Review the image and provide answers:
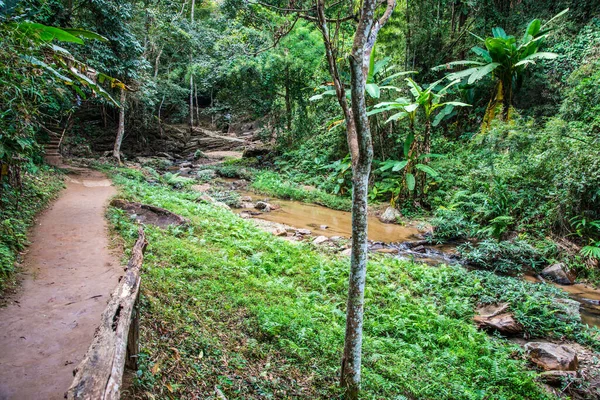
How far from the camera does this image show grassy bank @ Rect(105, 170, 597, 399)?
138 inches

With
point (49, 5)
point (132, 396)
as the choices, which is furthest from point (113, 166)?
point (132, 396)

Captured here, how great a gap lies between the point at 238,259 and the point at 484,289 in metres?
4.76

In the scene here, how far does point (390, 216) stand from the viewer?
38.9ft

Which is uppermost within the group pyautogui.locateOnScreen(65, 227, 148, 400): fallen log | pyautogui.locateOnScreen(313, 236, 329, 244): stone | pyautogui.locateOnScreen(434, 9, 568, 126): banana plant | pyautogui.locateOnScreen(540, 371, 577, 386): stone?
pyautogui.locateOnScreen(434, 9, 568, 126): banana plant

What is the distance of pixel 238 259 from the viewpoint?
6.49m

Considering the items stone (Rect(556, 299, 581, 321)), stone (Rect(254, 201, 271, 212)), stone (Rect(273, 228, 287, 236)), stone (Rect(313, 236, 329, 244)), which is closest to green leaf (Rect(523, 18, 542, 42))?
stone (Rect(556, 299, 581, 321))

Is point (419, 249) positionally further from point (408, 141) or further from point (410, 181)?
point (408, 141)

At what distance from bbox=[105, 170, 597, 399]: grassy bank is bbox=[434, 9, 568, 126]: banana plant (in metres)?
8.40

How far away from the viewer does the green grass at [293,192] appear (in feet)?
45.0

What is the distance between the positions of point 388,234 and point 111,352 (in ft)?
30.6

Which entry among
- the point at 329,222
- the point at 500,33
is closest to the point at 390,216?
the point at 329,222

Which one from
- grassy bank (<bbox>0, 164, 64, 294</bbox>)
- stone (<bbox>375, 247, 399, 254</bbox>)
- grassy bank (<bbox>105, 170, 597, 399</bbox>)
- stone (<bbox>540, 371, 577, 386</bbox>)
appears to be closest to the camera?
grassy bank (<bbox>105, 170, 597, 399</bbox>)

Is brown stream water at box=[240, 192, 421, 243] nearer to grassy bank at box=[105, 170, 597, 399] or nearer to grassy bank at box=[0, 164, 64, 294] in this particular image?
grassy bank at box=[105, 170, 597, 399]

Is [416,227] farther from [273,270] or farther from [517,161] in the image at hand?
[273,270]
